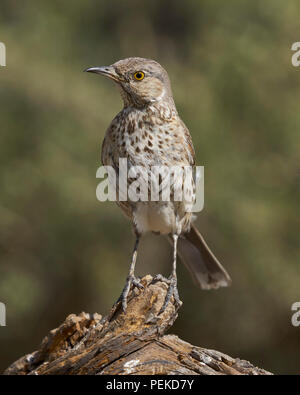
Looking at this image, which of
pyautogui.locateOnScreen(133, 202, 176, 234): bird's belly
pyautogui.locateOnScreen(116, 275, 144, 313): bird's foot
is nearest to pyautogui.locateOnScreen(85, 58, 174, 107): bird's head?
pyautogui.locateOnScreen(133, 202, 176, 234): bird's belly

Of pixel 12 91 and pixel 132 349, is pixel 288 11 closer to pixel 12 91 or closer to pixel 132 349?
pixel 12 91

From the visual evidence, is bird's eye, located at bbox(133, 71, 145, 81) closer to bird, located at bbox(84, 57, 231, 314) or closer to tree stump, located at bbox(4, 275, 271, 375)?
bird, located at bbox(84, 57, 231, 314)

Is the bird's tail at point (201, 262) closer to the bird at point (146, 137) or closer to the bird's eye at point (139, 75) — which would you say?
Result: the bird at point (146, 137)

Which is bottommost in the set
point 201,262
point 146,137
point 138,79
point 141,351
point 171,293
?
point 141,351

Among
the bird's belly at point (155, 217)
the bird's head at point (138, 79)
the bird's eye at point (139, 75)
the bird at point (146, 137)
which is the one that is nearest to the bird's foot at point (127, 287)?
the bird at point (146, 137)

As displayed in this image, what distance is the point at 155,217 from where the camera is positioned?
468 centimetres

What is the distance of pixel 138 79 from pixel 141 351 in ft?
5.96

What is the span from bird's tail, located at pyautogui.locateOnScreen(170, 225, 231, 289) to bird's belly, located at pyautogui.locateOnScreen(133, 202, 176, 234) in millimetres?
580

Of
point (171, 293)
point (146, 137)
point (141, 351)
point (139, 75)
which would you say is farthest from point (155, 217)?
point (141, 351)

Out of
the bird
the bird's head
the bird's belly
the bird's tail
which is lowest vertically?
the bird's tail

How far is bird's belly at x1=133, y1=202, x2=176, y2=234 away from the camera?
15.2ft

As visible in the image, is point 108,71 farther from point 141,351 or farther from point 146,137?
point 141,351

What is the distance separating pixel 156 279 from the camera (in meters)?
4.24

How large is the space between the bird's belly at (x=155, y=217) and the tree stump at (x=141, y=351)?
22.8 inches
